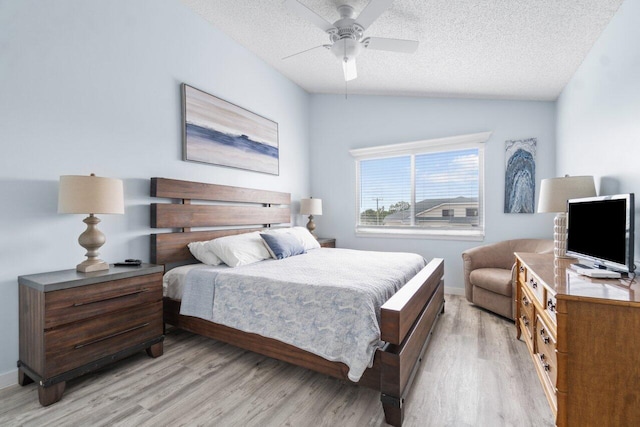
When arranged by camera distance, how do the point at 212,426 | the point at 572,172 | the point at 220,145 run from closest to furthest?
the point at 212,426 < the point at 572,172 < the point at 220,145

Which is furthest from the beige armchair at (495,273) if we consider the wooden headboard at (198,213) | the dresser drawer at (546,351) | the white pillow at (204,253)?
the white pillow at (204,253)

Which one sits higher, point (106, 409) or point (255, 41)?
point (255, 41)

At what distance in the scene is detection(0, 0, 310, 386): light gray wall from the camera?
194 cm

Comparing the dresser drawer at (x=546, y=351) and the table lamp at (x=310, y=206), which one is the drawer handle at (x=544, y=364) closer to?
the dresser drawer at (x=546, y=351)

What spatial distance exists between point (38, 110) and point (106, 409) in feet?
6.50

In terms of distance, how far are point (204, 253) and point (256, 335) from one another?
1047mm

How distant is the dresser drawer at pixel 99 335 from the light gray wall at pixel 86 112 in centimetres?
50

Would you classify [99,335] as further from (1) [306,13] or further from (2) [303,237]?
(1) [306,13]

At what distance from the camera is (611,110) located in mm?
2150

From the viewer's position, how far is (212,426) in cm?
156

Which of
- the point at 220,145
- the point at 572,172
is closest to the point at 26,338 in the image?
the point at 220,145

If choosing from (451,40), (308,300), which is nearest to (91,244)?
(308,300)

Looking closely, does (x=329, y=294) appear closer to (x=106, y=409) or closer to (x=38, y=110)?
(x=106, y=409)

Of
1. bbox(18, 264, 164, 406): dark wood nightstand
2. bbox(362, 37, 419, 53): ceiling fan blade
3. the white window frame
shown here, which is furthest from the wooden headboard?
bbox(362, 37, 419, 53): ceiling fan blade
